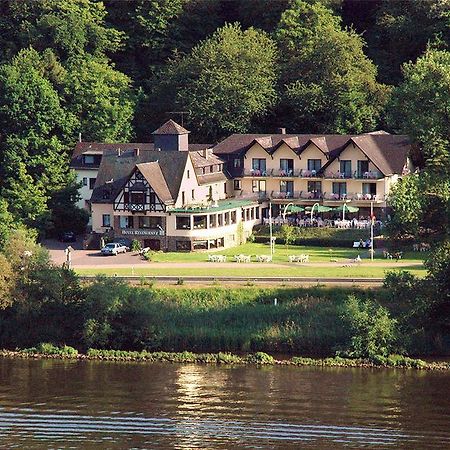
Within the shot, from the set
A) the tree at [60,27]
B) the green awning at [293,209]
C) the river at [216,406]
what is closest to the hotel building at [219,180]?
the green awning at [293,209]

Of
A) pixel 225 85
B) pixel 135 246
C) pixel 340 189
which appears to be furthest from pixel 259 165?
pixel 135 246

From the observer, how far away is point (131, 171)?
75125mm

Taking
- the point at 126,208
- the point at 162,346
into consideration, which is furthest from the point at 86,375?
the point at 126,208

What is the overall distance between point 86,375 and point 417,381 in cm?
1079

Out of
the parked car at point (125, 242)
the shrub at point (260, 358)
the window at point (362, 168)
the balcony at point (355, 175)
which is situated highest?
the window at point (362, 168)

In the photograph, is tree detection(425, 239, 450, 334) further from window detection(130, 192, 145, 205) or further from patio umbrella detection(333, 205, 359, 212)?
window detection(130, 192, 145, 205)

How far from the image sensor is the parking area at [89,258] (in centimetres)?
6925

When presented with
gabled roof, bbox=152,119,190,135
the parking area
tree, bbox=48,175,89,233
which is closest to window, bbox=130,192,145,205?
Answer: the parking area

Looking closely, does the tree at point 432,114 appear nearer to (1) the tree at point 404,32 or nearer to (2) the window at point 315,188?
(2) the window at point 315,188

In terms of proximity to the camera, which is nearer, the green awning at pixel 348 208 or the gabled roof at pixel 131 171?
the gabled roof at pixel 131 171

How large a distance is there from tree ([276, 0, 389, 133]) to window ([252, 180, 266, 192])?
20.4ft

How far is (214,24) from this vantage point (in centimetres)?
9675

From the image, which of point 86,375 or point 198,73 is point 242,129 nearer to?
point 198,73

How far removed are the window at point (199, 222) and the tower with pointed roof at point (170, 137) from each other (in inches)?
290
